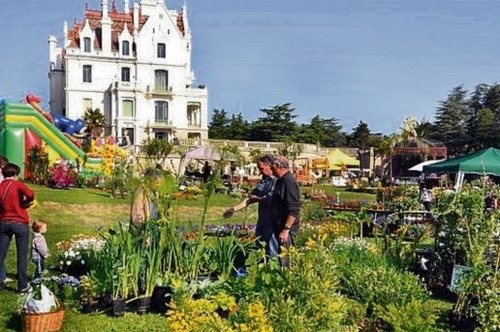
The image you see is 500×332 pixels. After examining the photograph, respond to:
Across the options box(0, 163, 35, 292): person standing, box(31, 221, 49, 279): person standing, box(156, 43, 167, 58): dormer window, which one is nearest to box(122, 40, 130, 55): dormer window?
box(156, 43, 167, 58): dormer window

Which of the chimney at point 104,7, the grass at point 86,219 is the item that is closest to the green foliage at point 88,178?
the grass at point 86,219

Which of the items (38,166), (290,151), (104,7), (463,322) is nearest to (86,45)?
(104,7)

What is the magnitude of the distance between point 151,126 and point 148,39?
323 inches

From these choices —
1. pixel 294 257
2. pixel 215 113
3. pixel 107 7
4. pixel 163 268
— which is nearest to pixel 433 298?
pixel 163 268

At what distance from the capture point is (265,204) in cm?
771

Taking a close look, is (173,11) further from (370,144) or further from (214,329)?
(214,329)

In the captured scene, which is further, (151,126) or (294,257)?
(151,126)

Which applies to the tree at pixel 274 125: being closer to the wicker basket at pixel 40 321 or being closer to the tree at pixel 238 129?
the tree at pixel 238 129

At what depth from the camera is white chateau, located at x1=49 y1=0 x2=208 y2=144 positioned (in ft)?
182

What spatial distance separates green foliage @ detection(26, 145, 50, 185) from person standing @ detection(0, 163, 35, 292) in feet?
49.1

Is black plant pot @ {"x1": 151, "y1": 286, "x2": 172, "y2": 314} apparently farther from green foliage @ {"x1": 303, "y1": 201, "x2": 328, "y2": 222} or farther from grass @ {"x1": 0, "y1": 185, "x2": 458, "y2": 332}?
green foliage @ {"x1": 303, "y1": 201, "x2": 328, "y2": 222}

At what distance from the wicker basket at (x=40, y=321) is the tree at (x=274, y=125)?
192 ft

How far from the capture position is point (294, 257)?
451cm

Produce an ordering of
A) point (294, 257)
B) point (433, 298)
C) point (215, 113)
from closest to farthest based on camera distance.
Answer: point (294, 257) → point (433, 298) → point (215, 113)
